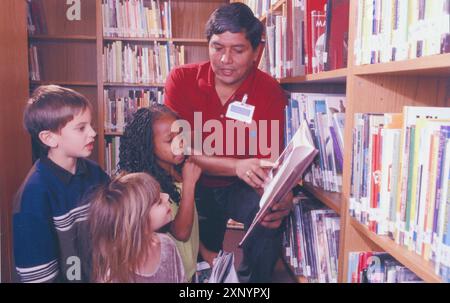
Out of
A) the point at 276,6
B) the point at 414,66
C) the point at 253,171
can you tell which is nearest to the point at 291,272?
the point at 253,171

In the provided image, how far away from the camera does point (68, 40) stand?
0.97 metres

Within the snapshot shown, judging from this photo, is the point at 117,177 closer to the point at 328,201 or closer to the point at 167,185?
the point at 167,185

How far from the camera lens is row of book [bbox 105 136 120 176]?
893 millimetres

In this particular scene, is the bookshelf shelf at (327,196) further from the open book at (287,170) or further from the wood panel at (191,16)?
the wood panel at (191,16)

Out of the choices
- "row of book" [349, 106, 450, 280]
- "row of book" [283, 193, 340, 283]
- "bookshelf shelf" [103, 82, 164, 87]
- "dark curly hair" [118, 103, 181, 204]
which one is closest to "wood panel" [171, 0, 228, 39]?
"bookshelf shelf" [103, 82, 164, 87]

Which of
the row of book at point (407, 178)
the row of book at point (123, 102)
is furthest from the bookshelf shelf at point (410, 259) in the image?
the row of book at point (123, 102)

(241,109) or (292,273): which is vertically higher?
(241,109)

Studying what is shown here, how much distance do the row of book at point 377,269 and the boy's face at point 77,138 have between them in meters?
0.65

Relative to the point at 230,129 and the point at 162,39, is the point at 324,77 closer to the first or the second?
the point at 230,129

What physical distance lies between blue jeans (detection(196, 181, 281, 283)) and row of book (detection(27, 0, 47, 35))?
21.5 inches

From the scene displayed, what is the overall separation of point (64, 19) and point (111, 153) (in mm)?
364

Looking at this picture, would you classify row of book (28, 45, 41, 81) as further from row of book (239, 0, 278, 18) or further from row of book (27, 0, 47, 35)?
row of book (239, 0, 278, 18)

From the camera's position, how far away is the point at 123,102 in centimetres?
100

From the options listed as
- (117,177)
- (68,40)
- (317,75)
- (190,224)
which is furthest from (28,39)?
(317,75)
